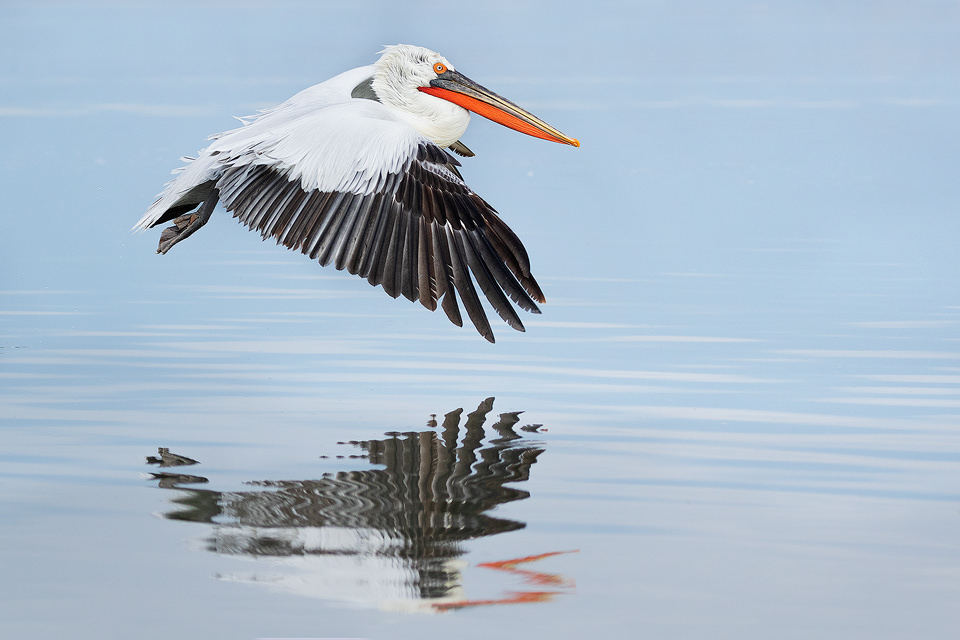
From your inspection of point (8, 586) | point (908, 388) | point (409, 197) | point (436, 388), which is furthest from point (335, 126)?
point (8, 586)

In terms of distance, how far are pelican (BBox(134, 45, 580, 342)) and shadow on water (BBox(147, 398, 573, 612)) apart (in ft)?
3.06

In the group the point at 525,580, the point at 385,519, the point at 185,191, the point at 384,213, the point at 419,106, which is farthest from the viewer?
the point at 419,106

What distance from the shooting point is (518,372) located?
742 cm

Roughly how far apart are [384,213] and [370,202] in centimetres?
10

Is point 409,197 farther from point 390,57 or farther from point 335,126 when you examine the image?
point 390,57

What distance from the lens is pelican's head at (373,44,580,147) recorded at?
8.47m

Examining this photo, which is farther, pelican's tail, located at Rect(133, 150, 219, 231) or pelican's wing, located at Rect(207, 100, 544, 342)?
pelican's tail, located at Rect(133, 150, 219, 231)

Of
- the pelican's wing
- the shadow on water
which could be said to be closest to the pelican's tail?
the pelican's wing

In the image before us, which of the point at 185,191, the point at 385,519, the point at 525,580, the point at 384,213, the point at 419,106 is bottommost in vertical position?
the point at 525,580

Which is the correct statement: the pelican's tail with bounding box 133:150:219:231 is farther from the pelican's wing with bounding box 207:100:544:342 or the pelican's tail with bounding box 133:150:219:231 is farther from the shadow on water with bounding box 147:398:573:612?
the shadow on water with bounding box 147:398:573:612

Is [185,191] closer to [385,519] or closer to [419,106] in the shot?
[419,106]

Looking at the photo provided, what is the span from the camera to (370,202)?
656 centimetres

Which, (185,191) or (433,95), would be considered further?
(433,95)

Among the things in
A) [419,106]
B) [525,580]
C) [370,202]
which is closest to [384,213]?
[370,202]
